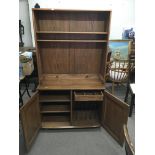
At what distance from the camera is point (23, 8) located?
3.56 m

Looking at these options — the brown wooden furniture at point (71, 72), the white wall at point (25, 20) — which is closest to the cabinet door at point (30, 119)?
the brown wooden furniture at point (71, 72)

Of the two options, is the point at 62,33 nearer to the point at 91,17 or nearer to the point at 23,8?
the point at 91,17

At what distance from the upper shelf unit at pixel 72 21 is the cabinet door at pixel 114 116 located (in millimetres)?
880

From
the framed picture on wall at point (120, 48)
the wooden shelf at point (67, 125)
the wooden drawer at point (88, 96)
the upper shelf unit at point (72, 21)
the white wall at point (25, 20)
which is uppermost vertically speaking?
the white wall at point (25, 20)

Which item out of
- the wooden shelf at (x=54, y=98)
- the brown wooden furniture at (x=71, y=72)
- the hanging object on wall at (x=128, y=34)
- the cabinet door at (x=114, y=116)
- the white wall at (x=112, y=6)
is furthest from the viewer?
the hanging object on wall at (x=128, y=34)

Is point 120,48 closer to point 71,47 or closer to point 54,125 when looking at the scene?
point 71,47

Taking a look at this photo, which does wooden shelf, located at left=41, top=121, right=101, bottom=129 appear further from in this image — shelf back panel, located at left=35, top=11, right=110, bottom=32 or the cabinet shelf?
shelf back panel, located at left=35, top=11, right=110, bottom=32

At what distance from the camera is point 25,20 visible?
3650mm

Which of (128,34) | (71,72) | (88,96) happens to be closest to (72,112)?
(88,96)

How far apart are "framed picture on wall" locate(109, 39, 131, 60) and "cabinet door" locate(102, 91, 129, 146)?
5.99ft

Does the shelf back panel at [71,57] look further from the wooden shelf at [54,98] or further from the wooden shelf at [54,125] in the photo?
the wooden shelf at [54,125]

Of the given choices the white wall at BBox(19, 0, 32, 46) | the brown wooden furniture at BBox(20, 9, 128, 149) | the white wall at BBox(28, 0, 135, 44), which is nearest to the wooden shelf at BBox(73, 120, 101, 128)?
the brown wooden furniture at BBox(20, 9, 128, 149)

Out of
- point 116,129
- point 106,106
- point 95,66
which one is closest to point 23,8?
point 95,66

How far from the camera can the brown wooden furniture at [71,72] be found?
196cm
